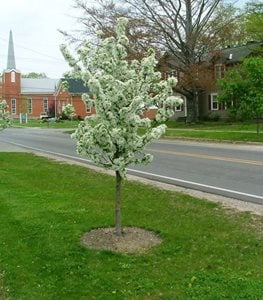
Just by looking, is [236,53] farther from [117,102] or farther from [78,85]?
[117,102]

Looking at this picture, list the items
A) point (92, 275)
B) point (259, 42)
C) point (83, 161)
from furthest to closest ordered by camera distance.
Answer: point (259, 42), point (83, 161), point (92, 275)

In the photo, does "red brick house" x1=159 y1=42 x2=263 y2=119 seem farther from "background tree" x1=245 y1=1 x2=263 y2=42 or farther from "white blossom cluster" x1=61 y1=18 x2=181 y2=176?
"white blossom cluster" x1=61 y1=18 x2=181 y2=176

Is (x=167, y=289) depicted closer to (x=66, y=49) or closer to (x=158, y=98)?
(x=158, y=98)

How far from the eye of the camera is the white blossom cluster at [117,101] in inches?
257

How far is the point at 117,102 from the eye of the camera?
6582mm

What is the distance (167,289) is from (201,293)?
0.36 m

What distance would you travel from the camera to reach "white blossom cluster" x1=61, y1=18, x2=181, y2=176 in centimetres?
654

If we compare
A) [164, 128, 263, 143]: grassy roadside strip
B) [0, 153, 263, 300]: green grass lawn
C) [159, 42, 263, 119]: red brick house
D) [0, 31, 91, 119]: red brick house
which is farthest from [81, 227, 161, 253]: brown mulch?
[0, 31, 91, 119]: red brick house

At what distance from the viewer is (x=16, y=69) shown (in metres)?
98.4

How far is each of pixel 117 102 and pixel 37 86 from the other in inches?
3831

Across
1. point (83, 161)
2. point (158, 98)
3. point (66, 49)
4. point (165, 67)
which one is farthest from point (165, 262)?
point (165, 67)

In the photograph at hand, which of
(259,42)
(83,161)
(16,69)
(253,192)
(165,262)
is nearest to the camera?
(165,262)

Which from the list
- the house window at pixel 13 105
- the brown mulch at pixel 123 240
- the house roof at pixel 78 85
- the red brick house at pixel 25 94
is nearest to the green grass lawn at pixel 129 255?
the brown mulch at pixel 123 240

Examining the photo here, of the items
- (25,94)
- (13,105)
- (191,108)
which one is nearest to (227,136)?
(191,108)
